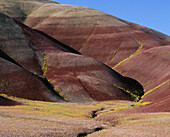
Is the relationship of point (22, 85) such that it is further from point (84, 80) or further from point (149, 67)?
point (149, 67)

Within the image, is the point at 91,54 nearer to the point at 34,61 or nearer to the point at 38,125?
the point at 34,61

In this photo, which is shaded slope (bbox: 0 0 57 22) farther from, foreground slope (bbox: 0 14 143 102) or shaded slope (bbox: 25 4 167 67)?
foreground slope (bbox: 0 14 143 102)

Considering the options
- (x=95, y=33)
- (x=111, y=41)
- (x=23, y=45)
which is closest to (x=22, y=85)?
(x=23, y=45)

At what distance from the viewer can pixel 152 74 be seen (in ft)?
274

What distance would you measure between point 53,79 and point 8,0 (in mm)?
→ 110264

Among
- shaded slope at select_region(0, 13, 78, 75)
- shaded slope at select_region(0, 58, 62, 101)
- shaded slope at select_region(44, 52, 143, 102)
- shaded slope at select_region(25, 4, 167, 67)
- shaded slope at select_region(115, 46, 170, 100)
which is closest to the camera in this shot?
shaded slope at select_region(0, 58, 62, 101)

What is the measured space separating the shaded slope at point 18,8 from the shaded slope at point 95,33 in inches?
577

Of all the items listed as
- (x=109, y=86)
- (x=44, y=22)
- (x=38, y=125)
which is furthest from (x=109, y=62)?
(x=38, y=125)

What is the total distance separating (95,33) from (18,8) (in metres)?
65.2

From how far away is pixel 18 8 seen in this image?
159 metres

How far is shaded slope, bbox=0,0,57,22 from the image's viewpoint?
148 metres

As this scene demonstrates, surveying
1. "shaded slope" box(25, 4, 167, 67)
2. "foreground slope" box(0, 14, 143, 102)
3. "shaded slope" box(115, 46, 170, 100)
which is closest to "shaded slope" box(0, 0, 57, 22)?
"shaded slope" box(25, 4, 167, 67)

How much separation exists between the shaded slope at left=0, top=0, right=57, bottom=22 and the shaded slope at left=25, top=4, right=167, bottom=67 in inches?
577

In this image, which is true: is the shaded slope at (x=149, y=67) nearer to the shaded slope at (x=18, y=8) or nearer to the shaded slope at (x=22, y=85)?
the shaded slope at (x=22, y=85)
